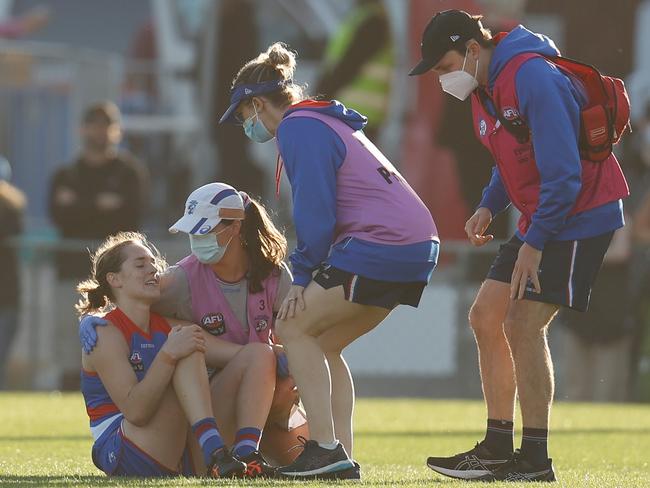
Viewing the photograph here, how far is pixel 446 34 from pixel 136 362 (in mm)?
1723

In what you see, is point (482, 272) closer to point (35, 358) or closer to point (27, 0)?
point (35, 358)

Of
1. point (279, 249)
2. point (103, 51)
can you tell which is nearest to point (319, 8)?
point (103, 51)

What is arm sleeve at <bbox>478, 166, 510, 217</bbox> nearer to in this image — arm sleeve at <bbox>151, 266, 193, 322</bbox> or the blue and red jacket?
the blue and red jacket

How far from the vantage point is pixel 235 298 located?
6547 millimetres

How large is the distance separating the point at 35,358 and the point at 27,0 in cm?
529

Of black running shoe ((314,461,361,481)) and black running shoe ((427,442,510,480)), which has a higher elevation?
black running shoe ((314,461,361,481))

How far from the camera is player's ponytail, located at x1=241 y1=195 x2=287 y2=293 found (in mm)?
6539

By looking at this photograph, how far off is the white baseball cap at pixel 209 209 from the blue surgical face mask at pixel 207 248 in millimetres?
54

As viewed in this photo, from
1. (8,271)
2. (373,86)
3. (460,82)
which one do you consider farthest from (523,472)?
(373,86)

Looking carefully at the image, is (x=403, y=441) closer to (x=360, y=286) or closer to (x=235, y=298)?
(x=235, y=298)

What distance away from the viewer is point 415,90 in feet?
52.2

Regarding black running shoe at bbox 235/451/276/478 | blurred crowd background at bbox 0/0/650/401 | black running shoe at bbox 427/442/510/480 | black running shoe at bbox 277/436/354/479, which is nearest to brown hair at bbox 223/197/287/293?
black running shoe at bbox 235/451/276/478

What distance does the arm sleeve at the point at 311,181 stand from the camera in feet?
19.4

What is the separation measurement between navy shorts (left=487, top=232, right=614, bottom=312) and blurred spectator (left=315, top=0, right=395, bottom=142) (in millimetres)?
9641
